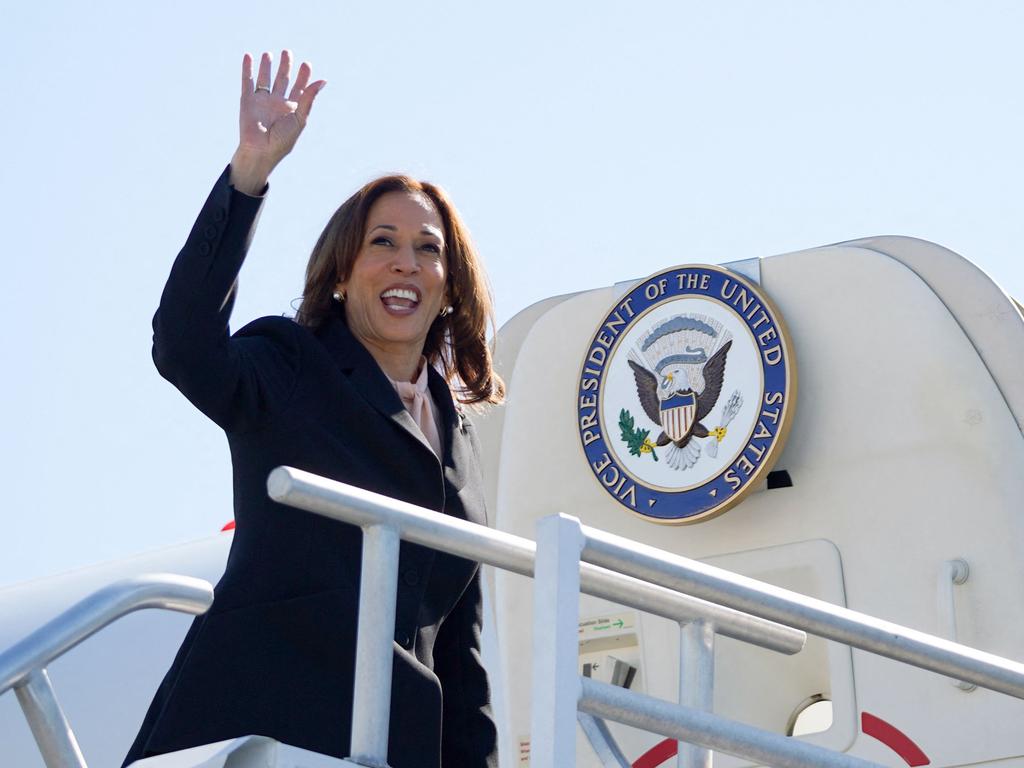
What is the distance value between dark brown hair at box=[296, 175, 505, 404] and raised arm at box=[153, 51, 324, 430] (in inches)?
12.1

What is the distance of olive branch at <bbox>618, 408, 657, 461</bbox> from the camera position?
6242 mm

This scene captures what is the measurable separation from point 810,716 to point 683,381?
1.19m

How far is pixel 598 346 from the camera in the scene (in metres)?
6.43

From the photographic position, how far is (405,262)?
11.5ft

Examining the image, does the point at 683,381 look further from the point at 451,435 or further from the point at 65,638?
the point at 65,638

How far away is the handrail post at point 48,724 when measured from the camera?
279 centimetres

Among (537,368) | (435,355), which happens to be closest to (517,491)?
(537,368)

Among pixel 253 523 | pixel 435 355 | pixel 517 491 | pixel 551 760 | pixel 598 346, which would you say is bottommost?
pixel 551 760

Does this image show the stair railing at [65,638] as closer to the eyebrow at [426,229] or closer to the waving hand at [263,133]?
the waving hand at [263,133]

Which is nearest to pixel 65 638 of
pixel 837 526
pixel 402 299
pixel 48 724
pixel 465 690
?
pixel 48 724

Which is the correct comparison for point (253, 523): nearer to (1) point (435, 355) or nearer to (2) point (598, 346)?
(1) point (435, 355)

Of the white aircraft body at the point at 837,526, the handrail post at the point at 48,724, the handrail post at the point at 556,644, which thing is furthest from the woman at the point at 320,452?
the white aircraft body at the point at 837,526

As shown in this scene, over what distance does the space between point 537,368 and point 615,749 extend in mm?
3961

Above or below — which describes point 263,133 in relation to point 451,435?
above
